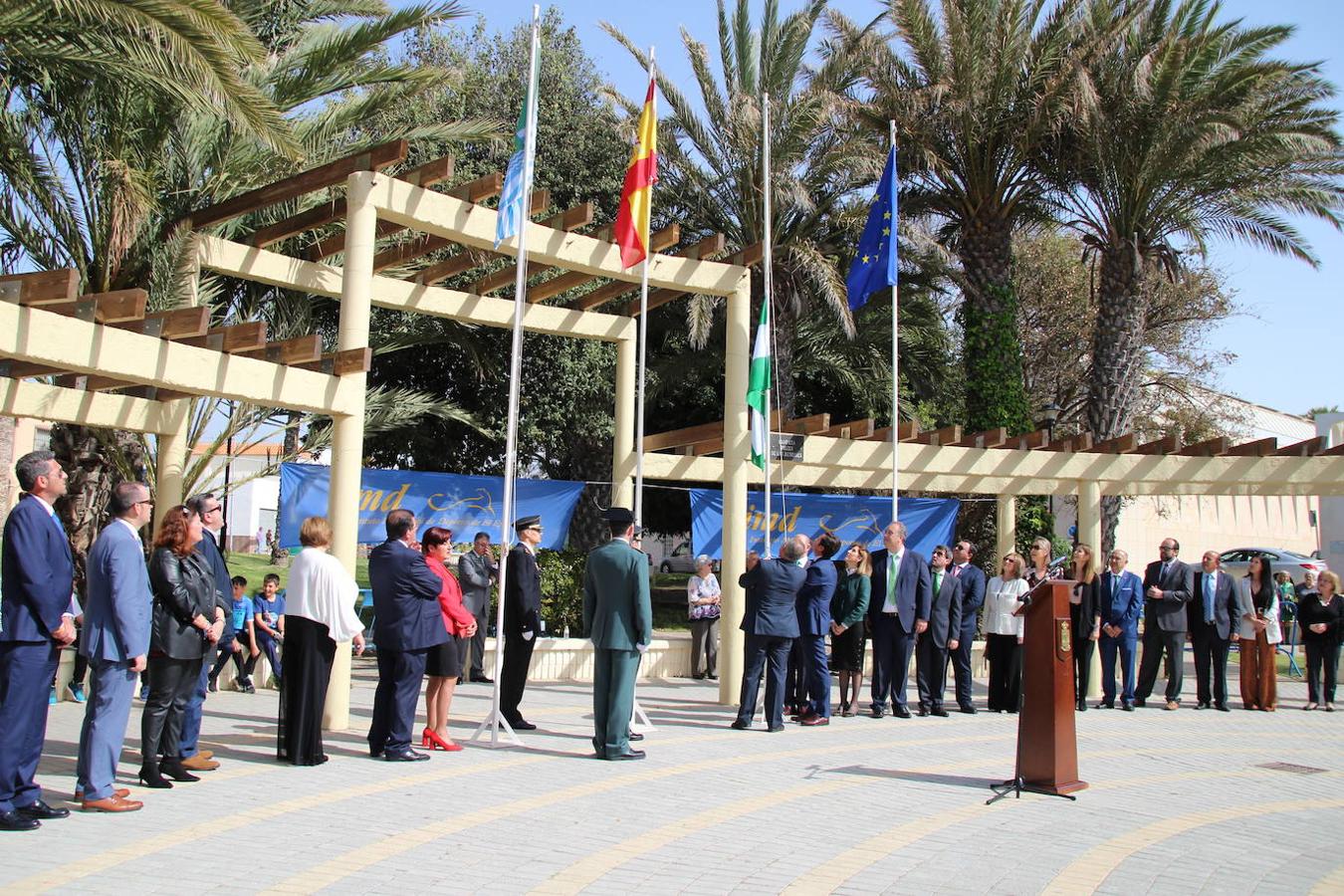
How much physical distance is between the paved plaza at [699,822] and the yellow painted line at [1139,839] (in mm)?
22

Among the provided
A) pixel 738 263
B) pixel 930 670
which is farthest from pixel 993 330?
pixel 930 670

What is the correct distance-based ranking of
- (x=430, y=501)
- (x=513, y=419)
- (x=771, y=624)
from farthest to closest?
(x=430, y=501), (x=771, y=624), (x=513, y=419)

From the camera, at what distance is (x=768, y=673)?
1034 centimetres

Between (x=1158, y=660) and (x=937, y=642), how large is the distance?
3067 mm

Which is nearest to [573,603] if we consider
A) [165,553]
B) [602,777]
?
[602,777]

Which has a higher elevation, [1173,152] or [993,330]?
[1173,152]

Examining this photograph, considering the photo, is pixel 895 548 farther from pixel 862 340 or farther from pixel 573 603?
pixel 862 340

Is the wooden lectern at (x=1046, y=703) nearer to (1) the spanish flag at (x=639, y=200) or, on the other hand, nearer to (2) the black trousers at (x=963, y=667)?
(2) the black trousers at (x=963, y=667)

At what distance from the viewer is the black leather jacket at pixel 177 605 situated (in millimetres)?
7105

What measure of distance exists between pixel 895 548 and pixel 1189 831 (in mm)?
4868

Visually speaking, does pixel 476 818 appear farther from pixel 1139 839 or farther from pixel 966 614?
pixel 966 614

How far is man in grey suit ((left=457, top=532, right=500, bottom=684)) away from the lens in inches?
488

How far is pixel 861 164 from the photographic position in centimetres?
1973

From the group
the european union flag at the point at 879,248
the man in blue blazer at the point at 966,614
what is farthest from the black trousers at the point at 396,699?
the european union flag at the point at 879,248
